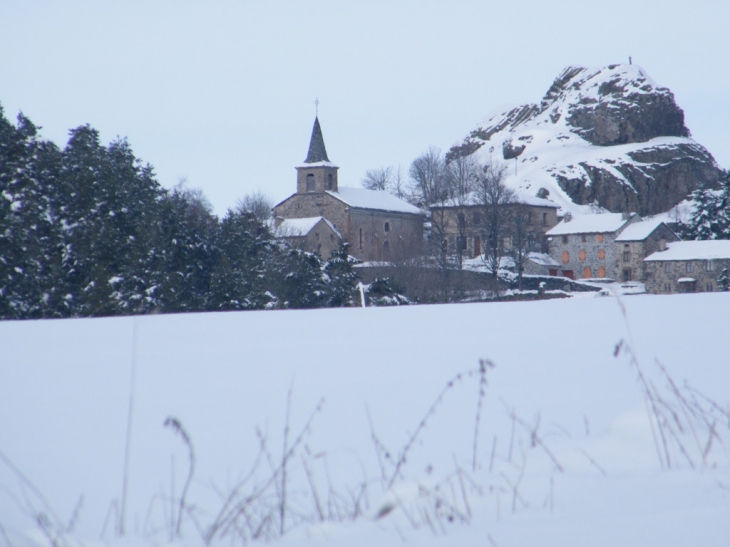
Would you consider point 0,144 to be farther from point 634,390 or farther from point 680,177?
point 680,177

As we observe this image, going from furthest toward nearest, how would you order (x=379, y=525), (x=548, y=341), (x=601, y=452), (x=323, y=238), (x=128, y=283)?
(x=323, y=238), (x=128, y=283), (x=548, y=341), (x=601, y=452), (x=379, y=525)

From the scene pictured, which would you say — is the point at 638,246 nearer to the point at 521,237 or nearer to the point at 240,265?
the point at 521,237

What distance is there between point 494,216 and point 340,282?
1202 inches

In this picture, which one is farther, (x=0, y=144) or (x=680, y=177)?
(x=680, y=177)

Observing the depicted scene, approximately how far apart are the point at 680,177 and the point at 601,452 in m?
94.4

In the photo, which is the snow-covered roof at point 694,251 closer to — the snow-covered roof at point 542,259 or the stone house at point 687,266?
the stone house at point 687,266

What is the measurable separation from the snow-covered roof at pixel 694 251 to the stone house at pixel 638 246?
691 millimetres

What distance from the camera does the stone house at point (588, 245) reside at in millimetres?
66875

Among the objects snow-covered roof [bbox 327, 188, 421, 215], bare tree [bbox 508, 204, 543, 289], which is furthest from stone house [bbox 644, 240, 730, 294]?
snow-covered roof [bbox 327, 188, 421, 215]

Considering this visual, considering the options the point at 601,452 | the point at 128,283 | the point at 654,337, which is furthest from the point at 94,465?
the point at 128,283

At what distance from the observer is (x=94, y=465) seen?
3693 mm

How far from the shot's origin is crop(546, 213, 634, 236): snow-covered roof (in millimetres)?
67375

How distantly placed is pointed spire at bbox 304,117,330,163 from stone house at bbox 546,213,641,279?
21.1m

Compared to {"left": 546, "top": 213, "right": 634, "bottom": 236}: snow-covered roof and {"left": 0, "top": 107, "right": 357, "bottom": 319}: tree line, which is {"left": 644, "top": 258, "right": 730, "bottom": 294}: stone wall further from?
{"left": 0, "top": 107, "right": 357, "bottom": 319}: tree line
